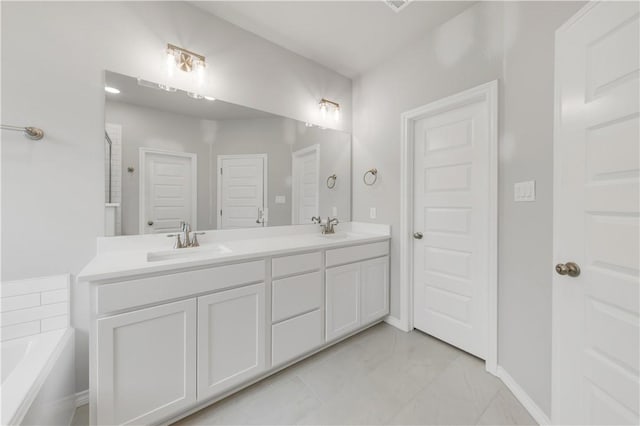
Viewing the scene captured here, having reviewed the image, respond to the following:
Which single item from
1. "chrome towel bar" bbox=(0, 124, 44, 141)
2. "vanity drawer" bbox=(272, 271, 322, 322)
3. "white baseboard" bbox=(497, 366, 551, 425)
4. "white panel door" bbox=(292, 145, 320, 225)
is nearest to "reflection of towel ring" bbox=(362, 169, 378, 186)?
"white panel door" bbox=(292, 145, 320, 225)

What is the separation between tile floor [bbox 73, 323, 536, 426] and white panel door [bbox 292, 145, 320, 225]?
126 centimetres

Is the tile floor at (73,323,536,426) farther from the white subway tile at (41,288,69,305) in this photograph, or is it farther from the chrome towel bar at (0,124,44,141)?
the chrome towel bar at (0,124,44,141)

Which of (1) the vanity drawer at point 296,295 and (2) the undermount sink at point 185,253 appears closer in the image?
(2) the undermount sink at point 185,253

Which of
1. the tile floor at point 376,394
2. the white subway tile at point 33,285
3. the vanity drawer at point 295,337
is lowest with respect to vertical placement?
the tile floor at point 376,394

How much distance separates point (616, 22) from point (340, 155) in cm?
206

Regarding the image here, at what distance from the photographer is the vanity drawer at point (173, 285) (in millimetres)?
1151

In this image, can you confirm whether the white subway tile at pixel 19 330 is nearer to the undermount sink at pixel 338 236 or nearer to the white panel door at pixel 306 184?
the white panel door at pixel 306 184

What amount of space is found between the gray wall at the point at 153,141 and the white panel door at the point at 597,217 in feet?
7.25

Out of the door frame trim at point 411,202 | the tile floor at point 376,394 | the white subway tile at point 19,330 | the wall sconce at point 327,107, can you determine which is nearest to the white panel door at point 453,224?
the door frame trim at point 411,202

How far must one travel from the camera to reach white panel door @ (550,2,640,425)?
2.93 feet

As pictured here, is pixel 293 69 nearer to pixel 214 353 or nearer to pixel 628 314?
pixel 214 353

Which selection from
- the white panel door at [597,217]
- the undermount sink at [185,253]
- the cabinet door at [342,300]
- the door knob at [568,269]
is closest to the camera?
the white panel door at [597,217]

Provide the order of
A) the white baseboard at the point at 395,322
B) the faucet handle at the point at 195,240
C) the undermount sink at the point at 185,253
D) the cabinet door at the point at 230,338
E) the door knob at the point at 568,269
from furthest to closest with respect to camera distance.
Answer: the white baseboard at the point at 395,322
the faucet handle at the point at 195,240
the undermount sink at the point at 185,253
the cabinet door at the point at 230,338
the door knob at the point at 568,269

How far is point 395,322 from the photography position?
8.07 ft
